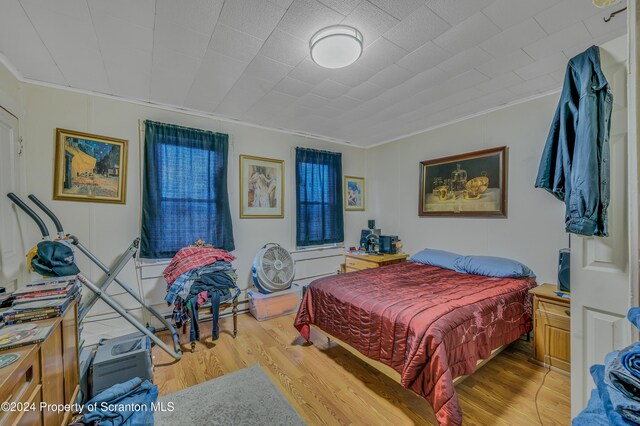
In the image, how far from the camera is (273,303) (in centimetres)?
331

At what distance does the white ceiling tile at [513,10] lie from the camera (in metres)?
1.51

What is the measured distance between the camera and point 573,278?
1.34m

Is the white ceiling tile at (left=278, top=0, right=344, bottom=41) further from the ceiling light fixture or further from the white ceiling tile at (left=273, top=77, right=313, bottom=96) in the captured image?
the white ceiling tile at (left=273, top=77, right=313, bottom=96)

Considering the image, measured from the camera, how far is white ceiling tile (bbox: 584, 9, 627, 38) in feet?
5.39

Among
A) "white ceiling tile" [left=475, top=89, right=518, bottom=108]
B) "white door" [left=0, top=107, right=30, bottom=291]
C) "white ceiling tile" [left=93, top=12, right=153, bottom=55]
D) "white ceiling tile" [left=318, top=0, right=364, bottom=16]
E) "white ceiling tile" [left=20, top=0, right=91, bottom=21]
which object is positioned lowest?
"white door" [left=0, top=107, right=30, bottom=291]

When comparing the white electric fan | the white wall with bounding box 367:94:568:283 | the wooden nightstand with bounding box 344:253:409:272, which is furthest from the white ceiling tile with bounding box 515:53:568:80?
the white electric fan

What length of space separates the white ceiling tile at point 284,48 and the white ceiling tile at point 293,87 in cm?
31

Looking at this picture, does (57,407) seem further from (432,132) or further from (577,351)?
(432,132)

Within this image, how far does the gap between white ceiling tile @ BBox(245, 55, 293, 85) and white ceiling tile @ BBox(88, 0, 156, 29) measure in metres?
0.72

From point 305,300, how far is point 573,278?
2.03 meters

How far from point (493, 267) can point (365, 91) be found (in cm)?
234

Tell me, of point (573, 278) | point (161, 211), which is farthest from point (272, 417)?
point (161, 211)

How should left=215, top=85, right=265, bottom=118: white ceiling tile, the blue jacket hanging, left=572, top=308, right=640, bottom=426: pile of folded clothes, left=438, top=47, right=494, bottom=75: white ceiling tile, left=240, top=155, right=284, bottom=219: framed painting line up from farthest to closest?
left=240, top=155, right=284, bottom=219: framed painting, left=215, top=85, right=265, bottom=118: white ceiling tile, left=438, top=47, right=494, bottom=75: white ceiling tile, the blue jacket hanging, left=572, top=308, right=640, bottom=426: pile of folded clothes

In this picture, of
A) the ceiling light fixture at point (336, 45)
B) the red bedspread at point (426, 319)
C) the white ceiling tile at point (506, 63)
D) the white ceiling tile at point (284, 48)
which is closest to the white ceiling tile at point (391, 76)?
the ceiling light fixture at point (336, 45)
